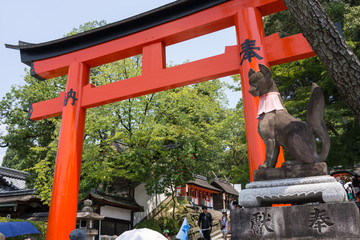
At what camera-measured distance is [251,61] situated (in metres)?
5.48

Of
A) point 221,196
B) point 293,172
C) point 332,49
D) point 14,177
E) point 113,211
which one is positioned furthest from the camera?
point 221,196

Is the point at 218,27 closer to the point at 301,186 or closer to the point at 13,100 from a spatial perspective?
the point at 301,186

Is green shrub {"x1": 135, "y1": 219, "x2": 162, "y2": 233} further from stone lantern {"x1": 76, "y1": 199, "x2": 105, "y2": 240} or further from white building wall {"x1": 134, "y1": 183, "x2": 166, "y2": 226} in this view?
stone lantern {"x1": 76, "y1": 199, "x2": 105, "y2": 240}

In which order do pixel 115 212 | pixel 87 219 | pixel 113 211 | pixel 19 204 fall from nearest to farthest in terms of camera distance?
pixel 87 219 → pixel 19 204 → pixel 113 211 → pixel 115 212

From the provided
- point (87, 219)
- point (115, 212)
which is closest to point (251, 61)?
point (87, 219)

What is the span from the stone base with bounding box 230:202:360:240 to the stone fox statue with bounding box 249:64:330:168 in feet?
1.75

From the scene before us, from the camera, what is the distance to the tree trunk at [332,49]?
3.19 m

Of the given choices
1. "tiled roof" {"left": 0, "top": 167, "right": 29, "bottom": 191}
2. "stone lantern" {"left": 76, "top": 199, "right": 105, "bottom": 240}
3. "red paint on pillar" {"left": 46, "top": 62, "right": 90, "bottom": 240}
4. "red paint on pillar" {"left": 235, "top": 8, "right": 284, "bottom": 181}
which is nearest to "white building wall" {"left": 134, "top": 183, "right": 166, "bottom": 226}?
"stone lantern" {"left": 76, "top": 199, "right": 105, "bottom": 240}

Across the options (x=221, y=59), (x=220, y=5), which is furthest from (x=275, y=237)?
(x=220, y=5)

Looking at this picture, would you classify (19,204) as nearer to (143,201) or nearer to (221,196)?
(143,201)

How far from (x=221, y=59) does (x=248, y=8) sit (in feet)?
4.12

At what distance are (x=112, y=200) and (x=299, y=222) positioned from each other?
1205cm

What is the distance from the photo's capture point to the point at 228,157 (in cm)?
2852

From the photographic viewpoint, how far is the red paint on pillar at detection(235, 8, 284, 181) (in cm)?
493
